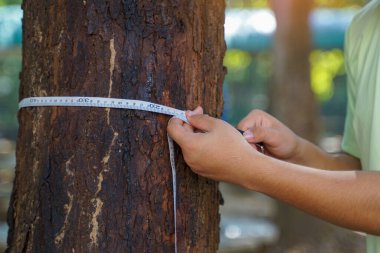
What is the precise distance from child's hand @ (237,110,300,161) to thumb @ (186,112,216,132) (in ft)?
0.67

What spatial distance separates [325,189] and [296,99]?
638 centimetres

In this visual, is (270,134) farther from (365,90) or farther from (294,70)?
(294,70)

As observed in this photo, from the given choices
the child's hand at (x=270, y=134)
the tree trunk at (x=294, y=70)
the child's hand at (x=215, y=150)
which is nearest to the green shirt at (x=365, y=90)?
the child's hand at (x=270, y=134)

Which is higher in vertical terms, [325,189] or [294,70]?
[294,70]

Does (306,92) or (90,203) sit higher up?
(306,92)

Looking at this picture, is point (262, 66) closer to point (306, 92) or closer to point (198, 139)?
point (306, 92)

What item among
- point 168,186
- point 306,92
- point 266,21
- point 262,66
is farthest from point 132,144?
point 262,66

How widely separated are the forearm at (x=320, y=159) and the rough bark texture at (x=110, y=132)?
1.55 ft

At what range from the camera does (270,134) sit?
2137 millimetres

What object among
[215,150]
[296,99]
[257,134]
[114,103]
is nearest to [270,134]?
[257,134]

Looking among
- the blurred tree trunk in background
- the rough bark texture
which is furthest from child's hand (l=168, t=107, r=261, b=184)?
the blurred tree trunk in background

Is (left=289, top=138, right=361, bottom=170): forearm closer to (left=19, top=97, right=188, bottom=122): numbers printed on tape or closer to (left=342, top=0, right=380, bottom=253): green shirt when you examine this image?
(left=342, top=0, right=380, bottom=253): green shirt

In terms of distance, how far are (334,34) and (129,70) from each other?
397 inches

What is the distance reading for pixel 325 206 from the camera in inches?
69.6
